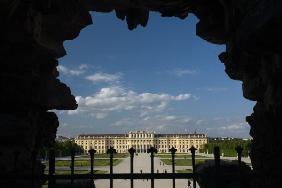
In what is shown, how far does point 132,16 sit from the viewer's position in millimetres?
4879

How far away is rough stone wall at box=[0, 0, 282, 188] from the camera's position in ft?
10.4

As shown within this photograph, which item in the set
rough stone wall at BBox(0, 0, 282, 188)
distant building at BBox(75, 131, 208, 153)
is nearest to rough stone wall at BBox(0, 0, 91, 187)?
rough stone wall at BBox(0, 0, 282, 188)

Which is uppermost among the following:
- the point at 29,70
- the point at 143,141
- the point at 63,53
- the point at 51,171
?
the point at 143,141

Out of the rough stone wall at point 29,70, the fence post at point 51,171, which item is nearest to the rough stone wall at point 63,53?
the rough stone wall at point 29,70

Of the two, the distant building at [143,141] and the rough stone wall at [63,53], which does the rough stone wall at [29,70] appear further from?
the distant building at [143,141]

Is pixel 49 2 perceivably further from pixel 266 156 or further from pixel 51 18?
pixel 266 156

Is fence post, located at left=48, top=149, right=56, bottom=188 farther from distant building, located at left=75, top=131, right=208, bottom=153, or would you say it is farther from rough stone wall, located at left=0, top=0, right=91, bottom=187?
distant building, located at left=75, top=131, right=208, bottom=153

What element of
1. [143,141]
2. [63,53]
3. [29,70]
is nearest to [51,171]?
[29,70]

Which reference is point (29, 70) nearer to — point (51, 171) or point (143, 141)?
point (51, 171)

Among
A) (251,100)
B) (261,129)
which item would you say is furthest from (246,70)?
(261,129)

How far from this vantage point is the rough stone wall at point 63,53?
318 centimetres

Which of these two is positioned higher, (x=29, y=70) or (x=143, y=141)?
(x=143, y=141)

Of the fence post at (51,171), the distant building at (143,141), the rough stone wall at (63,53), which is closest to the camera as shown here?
the rough stone wall at (63,53)

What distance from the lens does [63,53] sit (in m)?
4.97
